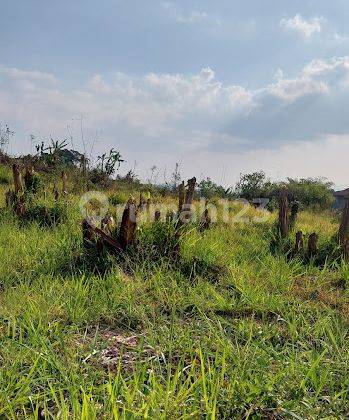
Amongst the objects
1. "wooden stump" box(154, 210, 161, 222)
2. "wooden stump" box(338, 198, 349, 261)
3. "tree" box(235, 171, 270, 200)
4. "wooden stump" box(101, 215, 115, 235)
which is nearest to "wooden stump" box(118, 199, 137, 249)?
"wooden stump" box(101, 215, 115, 235)

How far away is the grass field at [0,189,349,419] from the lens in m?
1.65

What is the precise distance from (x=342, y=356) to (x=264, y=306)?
0.77 meters

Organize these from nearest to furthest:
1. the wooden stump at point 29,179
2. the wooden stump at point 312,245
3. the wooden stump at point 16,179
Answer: the wooden stump at point 312,245 < the wooden stump at point 16,179 < the wooden stump at point 29,179

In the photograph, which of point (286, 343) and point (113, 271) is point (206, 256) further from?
point (286, 343)

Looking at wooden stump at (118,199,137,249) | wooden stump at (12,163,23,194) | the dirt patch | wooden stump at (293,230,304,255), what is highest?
wooden stump at (12,163,23,194)

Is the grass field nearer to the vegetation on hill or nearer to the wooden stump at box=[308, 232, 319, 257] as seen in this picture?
the vegetation on hill

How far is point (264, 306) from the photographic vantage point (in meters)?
2.88

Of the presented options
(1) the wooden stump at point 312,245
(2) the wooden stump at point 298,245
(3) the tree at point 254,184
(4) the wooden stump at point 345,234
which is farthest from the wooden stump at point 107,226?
(3) the tree at point 254,184

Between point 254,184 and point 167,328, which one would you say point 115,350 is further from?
point 254,184

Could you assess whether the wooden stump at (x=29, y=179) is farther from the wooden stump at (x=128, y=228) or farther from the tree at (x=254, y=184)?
the tree at (x=254, y=184)

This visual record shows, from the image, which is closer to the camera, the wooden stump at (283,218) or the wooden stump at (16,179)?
the wooden stump at (283,218)

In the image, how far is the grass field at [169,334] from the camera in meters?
1.65

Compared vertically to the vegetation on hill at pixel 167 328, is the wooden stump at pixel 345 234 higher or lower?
higher

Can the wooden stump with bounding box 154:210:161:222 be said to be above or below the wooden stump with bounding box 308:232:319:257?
above
